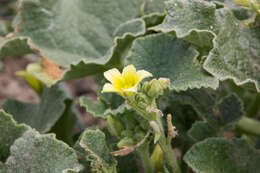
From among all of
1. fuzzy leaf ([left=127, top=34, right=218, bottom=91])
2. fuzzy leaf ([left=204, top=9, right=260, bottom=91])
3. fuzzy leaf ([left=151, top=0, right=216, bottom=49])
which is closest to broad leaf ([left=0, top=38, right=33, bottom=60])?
fuzzy leaf ([left=127, top=34, right=218, bottom=91])

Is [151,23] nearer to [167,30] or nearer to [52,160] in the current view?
[167,30]

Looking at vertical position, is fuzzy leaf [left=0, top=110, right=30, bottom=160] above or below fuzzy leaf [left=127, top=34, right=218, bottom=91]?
below

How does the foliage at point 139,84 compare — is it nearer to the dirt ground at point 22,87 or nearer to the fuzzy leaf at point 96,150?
the fuzzy leaf at point 96,150

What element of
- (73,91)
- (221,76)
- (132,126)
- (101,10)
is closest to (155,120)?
(132,126)

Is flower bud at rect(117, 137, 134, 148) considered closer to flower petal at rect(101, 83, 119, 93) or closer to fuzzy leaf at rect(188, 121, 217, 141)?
flower petal at rect(101, 83, 119, 93)

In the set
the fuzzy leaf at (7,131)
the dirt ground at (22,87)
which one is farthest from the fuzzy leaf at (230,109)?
the dirt ground at (22,87)

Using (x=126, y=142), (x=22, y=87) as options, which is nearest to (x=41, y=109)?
(x=126, y=142)
